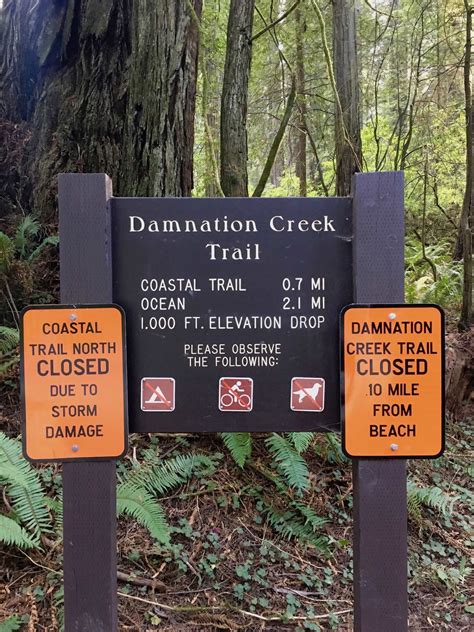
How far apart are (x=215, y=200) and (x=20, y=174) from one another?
326 centimetres

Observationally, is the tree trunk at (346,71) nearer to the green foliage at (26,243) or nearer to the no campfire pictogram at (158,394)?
the green foliage at (26,243)

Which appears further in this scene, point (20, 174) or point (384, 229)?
point (20, 174)

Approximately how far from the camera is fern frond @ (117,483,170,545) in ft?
7.81

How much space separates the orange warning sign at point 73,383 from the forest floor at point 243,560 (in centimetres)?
104

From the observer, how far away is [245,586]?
2.68 metres

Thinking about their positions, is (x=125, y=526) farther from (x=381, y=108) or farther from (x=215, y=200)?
(x=381, y=108)

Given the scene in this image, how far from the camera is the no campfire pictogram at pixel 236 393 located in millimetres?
1791

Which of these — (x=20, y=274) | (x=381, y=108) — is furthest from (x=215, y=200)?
(x=381, y=108)

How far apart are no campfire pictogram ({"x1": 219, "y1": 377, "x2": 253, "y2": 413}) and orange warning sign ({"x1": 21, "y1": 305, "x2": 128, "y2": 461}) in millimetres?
348

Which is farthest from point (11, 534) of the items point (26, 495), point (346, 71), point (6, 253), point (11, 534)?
point (346, 71)

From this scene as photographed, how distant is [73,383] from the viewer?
1722mm

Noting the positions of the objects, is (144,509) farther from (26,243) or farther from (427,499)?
(26,243)

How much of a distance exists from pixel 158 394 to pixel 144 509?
963 millimetres

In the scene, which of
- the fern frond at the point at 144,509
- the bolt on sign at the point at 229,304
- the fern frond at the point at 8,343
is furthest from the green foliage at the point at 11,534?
the fern frond at the point at 8,343
